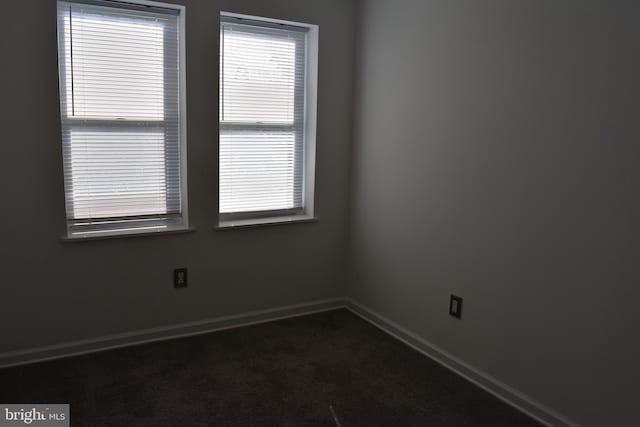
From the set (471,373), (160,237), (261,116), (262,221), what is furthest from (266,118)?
(471,373)

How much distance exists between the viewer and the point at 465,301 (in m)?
2.82

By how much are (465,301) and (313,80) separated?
1.76 meters

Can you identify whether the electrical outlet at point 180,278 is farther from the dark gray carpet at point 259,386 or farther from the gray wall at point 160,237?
the dark gray carpet at point 259,386

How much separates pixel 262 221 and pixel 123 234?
89 centimetres

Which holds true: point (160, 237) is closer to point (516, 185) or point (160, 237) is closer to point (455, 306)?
point (455, 306)

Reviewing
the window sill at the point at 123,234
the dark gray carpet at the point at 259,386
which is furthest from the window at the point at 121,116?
the dark gray carpet at the point at 259,386

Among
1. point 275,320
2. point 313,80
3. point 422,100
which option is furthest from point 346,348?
point 313,80

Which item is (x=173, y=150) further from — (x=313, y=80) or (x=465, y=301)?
(x=465, y=301)

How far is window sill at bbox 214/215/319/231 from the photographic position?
10.9ft

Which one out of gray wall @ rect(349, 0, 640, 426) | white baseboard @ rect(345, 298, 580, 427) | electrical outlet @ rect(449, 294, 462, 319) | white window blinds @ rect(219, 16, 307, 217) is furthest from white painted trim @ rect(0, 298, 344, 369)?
electrical outlet @ rect(449, 294, 462, 319)

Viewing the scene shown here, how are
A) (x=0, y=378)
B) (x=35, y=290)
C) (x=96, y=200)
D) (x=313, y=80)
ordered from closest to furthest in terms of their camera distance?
(x=0, y=378) → (x=35, y=290) → (x=96, y=200) → (x=313, y=80)

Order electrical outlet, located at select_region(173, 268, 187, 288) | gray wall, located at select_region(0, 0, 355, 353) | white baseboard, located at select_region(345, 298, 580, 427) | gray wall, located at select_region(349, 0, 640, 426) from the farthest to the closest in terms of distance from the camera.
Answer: electrical outlet, located at select_region(173, 268, 187, 288)
gray wall, located at select_region(0, 0, 355, 353)
white baseboard, located at select_region(345, 298, 580, 427)
gray wall, located at select_region(349, 0, 640, 426)

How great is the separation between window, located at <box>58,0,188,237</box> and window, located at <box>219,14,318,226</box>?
1.06ft

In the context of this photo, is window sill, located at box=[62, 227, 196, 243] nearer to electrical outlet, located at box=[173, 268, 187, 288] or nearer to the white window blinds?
electrical outlet, located at box=[173, 268, 187, 288]
